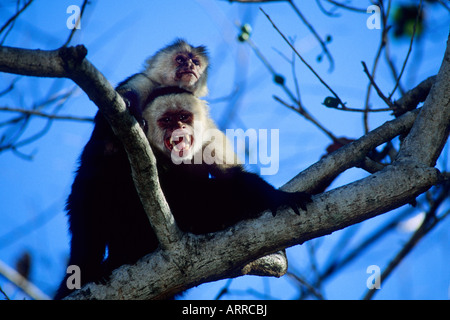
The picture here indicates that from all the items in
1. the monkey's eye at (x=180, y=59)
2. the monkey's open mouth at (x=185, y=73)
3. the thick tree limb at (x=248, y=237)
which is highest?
the monkey's eye at (x=180, y=59)

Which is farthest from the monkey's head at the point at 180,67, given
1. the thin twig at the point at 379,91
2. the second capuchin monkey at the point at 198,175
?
the thin twig at the point at 379,91

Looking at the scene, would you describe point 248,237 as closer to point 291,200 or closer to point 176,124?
point 291,200

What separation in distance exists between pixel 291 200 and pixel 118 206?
1.93 metres

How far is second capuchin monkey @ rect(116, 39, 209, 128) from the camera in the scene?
23.8 feet

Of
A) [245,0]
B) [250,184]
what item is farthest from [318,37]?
[250,184]

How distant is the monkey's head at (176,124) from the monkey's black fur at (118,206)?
726 mm

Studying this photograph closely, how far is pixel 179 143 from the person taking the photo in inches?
232

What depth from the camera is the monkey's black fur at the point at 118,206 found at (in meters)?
4.91

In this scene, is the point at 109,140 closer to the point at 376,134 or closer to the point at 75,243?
the point at 75,243

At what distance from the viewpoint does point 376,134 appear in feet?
17.5

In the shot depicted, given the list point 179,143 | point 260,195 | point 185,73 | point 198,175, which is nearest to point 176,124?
point 179,143

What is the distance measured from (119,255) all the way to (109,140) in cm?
125

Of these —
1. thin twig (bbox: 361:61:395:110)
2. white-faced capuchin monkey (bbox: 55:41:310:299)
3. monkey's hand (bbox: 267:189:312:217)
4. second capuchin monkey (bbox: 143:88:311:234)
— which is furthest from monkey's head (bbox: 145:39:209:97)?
monkey's hand (bbox: 267:189:312:217)

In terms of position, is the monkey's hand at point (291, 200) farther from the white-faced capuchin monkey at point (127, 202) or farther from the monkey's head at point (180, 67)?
the monkey's head at point (180, 67)
